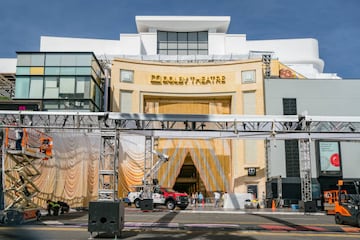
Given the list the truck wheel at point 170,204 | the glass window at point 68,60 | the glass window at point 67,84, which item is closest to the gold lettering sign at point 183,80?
the glass window at point 68,60

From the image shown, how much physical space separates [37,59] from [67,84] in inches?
170

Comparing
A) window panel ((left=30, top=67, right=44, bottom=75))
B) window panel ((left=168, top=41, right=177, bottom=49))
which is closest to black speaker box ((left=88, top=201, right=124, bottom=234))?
window panel ((left=30, top=67, right=44, bottom=75))

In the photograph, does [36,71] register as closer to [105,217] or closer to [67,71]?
[67,71]

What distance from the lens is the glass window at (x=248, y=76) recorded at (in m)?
45.6

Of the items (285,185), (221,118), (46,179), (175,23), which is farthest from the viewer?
(175,23)

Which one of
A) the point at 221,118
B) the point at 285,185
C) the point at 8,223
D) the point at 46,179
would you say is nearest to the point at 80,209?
the point at 46,179

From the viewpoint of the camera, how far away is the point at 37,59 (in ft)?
131

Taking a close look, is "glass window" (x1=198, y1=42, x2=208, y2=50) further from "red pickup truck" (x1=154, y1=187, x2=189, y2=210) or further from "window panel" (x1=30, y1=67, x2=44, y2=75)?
"red pickup truck" (x1=154, y1=187, x2=189, y2=210)

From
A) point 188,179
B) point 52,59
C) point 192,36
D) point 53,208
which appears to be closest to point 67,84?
point 52,59

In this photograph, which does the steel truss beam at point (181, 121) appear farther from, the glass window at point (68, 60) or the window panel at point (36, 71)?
the window panel at point (36, 71)

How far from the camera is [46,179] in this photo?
86.6 ft

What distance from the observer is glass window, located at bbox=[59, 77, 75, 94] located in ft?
129

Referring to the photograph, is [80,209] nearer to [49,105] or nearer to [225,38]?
[49,105]

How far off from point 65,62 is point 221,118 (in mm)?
24837
